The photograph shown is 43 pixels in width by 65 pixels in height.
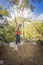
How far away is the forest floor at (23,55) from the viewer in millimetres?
2133

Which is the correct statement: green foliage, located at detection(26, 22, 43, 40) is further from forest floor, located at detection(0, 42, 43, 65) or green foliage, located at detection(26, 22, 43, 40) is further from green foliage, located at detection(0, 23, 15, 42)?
green foliage, located at detection(0, 23, 15, 42)

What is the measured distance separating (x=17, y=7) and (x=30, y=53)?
69 cm

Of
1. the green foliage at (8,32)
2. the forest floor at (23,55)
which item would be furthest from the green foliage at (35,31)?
the green foliage at (8,32)

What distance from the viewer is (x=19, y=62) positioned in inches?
84.0

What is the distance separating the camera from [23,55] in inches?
85.2

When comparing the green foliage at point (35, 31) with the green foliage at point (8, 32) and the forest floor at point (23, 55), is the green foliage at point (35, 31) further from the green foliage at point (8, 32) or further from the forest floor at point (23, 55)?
the green foliage at point (8, 32)

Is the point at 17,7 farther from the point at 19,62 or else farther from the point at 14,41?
the point at 19,62

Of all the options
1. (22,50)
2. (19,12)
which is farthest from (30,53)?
(19,12)

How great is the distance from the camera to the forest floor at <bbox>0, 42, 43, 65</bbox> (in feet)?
7.00

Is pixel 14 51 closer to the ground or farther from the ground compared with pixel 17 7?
closer to the ground

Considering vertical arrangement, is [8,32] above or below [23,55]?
above

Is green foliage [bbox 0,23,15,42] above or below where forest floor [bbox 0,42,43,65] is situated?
above

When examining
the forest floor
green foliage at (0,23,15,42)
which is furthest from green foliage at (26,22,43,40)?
green foliage at (0,23,15,42)

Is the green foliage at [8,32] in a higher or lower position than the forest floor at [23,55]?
higher
